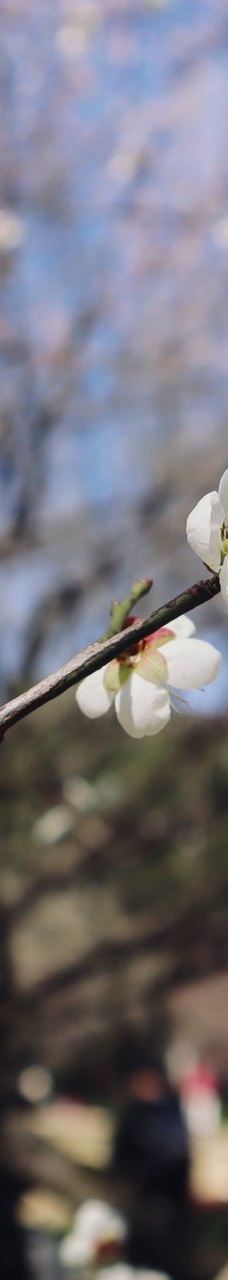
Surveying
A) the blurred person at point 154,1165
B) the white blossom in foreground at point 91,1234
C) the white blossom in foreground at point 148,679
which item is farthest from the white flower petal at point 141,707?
the blurred person at point 154,1165

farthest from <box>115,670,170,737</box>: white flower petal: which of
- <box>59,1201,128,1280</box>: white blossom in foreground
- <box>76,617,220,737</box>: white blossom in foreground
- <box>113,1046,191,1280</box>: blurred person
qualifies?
<box>113,1046,191,1280</box>: blurred person

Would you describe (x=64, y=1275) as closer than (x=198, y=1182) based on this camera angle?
Yes

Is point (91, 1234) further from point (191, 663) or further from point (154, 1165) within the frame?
point (191, 663)

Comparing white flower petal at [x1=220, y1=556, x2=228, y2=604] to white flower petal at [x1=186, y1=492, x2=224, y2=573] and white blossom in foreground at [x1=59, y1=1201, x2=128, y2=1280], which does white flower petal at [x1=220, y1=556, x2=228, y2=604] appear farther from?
white blossom in foreground at [x1=59, y1=1201, x2=128, y2=1280]

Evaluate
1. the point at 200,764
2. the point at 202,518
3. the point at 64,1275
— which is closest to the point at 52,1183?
the point at 64,1275

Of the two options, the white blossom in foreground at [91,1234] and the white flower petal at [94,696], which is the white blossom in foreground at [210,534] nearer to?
the white flower petal at [94,696]

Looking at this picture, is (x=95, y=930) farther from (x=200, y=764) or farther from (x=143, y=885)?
(x=200, y=764)

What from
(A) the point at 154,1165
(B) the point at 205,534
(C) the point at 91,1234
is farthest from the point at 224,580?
(A) the point at 154,1165
